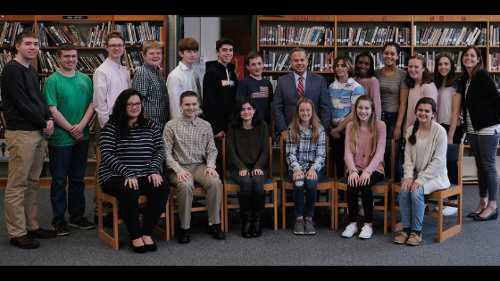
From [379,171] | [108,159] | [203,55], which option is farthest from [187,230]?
[203,55]

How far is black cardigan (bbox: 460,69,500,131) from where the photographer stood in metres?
3.91

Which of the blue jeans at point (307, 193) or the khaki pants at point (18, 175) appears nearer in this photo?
the khaki pants at point (18, 175)

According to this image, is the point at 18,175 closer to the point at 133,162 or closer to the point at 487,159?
the point at 133,162

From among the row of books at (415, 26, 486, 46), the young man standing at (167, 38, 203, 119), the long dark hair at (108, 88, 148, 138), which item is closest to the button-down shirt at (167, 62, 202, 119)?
the young man standing at (167, 38, 203, 119)

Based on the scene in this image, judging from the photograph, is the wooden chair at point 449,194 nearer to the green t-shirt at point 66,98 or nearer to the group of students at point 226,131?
the group of students at point 226,131

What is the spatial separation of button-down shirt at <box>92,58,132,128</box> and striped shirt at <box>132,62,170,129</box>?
138mm

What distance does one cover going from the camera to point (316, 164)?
373cm

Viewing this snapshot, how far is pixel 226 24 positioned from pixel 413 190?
355 cm

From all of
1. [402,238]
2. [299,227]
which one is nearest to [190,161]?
[299,227]

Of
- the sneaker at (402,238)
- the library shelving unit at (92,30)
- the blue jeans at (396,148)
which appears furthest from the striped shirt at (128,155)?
the library shelving unit at (92,30)

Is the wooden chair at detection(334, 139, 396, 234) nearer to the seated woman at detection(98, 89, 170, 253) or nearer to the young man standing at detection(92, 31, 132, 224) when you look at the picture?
the seated woman at detection(98, 89, 170, 253)

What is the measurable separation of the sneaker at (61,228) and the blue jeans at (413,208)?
2.47 metres

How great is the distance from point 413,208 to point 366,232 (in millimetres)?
375

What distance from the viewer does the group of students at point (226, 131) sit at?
3336mm
